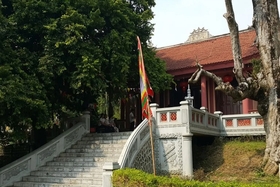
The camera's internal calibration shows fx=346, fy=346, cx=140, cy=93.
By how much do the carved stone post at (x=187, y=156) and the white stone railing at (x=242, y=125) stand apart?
3.25 metres

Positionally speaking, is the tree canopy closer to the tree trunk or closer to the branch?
the branch

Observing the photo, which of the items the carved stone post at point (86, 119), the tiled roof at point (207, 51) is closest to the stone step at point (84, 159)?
the carved stone post at point (86, 119)

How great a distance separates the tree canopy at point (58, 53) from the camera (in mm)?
9766

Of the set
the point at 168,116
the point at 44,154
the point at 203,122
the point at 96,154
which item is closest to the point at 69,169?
the point at 96,154

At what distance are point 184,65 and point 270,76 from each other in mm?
6627

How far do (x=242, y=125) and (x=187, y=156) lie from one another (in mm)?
3689

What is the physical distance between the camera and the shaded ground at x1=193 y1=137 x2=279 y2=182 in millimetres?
10672

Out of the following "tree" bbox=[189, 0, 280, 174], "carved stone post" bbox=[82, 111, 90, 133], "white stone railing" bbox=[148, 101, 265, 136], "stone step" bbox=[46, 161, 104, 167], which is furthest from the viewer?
"carved stone post" bbox=[82, 111, 90, 133]

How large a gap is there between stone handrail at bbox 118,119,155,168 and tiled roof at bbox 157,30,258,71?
6.40 meters

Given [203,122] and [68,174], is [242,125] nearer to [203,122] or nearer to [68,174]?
[203,122]

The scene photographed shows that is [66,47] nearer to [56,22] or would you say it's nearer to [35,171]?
[56,22]

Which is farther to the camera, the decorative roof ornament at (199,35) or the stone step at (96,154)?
the decorative roof ornament at (199,35)

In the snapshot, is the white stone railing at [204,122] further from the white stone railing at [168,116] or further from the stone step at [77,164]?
the stone step at [77,164]

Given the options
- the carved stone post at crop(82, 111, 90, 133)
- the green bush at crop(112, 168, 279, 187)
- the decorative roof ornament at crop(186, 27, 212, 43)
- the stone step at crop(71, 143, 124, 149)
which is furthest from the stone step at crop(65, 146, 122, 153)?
the decorative roof ornament at crop(186, 27, 212, 43)
